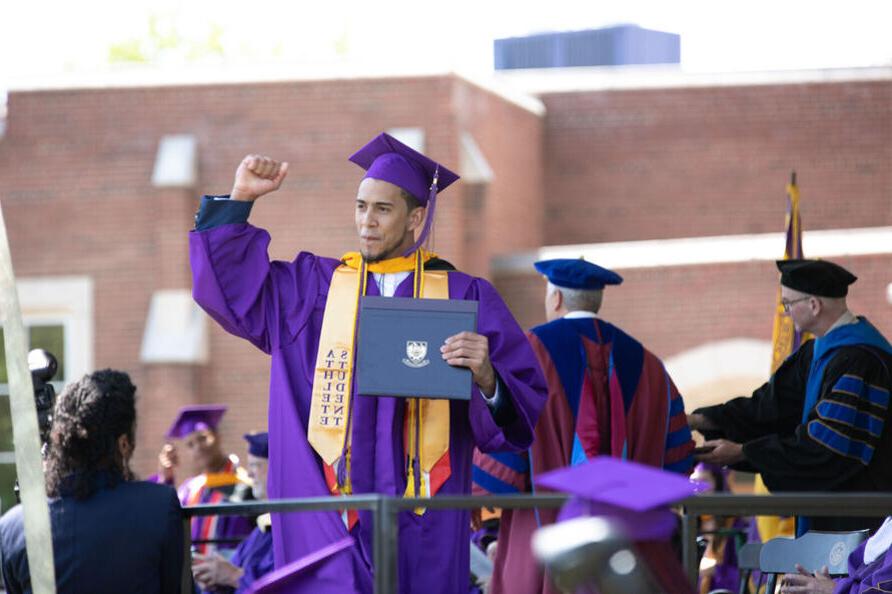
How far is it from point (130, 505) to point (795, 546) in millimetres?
2299

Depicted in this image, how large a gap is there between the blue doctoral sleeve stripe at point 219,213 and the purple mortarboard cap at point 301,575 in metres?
1.02

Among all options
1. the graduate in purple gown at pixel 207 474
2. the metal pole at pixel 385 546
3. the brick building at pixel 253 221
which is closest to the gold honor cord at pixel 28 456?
the metal pole at pixel 385 546

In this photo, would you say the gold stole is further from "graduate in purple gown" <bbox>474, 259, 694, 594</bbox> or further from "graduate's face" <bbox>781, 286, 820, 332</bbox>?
"graduate's face" <bbox>781, 286, 820, 332</bbox>

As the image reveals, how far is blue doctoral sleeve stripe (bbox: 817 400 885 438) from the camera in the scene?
624cm

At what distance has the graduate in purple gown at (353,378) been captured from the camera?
4676 millimetres

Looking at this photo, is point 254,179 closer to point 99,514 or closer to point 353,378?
point 353,378

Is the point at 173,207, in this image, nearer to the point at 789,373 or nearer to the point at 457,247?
the point at 457,247

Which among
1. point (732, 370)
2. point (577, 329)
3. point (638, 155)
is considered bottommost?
point (732, 370)

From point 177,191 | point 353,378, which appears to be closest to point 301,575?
point 353,378

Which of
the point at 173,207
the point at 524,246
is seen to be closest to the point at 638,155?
the point at 524,246

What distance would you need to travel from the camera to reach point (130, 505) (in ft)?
16.3

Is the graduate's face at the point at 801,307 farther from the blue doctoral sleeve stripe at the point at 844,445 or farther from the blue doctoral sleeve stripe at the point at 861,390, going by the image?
the blue doctoral sleeve stripe at the point at 844,445

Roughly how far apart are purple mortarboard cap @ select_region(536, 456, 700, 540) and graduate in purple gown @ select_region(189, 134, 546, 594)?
140 cm

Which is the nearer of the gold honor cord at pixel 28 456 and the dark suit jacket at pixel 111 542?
the gold honor cord at pixel 28 456
